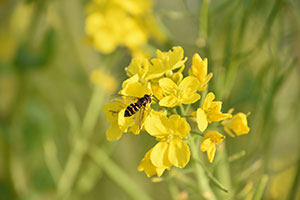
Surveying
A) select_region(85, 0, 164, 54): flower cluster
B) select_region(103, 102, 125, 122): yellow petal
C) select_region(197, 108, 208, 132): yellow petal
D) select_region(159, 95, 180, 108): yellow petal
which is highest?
select_region(85, 0, 164, 54): flower cluster

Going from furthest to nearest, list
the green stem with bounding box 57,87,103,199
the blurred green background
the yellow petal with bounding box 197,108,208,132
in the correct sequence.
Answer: the green stem with bounding box 57,87,103,199 → the blurred green background → the yellow petal with bounding box 197,108,208,132

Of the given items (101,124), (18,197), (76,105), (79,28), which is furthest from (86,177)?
(79,28)

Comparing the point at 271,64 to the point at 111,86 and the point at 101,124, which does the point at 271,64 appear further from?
the point at 101,124

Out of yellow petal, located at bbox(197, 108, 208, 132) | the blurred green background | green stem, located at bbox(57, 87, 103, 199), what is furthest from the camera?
green stem, located at bbox(57, 87, 103, 199)

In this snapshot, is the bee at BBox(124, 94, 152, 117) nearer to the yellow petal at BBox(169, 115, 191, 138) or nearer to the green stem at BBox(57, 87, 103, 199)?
the yellow petal at BBox(169, 115, 191, 138)

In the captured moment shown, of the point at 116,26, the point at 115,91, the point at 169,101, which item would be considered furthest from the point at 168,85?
the point at 115,91

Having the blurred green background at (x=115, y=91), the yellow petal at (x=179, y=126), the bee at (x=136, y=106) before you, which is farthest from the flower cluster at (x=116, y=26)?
the yellow petal at (x=179, y=126)

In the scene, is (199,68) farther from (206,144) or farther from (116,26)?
(116,26)

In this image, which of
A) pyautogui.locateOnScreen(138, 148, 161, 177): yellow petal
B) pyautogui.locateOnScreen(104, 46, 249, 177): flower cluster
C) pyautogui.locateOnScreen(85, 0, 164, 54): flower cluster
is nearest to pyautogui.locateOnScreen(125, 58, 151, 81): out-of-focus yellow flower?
pyautogui.locateOnScreen(104, 46, 249, 177): flower cluster
